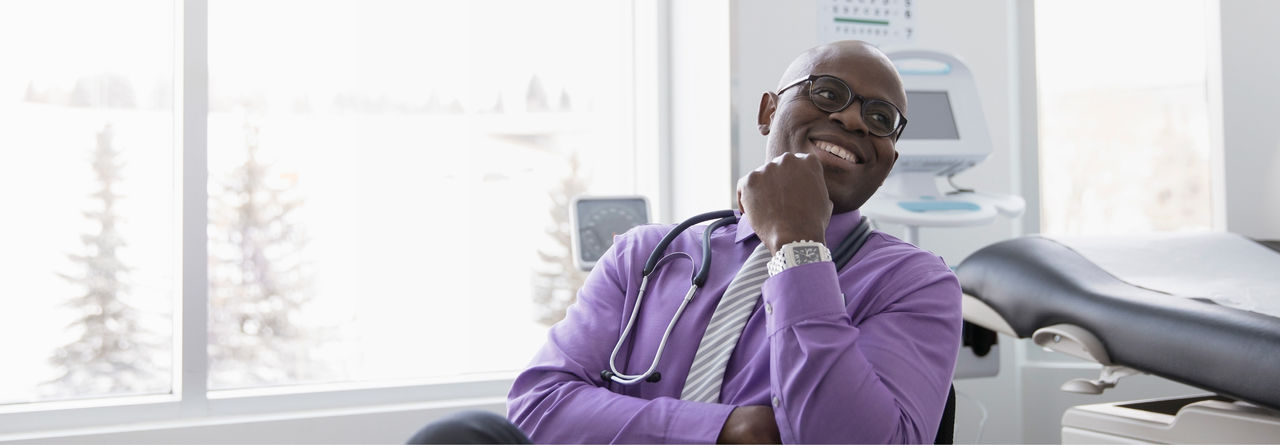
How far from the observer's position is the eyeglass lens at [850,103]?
51.7 inches

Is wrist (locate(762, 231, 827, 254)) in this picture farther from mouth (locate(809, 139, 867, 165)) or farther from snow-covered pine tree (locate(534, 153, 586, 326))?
snow-covered pine tree (locate(534, 153, 586, 326))

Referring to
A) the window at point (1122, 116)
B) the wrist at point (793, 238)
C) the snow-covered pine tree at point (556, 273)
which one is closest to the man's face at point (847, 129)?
the wrist at point (793, 238)

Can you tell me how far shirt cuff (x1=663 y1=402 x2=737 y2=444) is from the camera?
3.63ft

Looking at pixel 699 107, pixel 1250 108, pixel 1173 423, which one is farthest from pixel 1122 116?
pixel 1173 423

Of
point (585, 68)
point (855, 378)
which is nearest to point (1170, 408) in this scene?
point (855, 378)

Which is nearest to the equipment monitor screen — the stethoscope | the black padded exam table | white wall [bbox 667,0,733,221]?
the black padded exam table

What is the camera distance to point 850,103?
4.31ft

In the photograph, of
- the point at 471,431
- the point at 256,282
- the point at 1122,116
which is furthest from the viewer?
the point at 1122,116

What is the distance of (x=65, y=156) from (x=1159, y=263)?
2489 millimetres

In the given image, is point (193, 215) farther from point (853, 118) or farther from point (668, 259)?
point (853, 118)

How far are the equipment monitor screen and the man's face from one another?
0.88 metres

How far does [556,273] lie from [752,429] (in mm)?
1661

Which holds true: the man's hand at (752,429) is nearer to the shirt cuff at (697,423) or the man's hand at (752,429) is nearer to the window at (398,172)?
the shirt cuff at (697,423)

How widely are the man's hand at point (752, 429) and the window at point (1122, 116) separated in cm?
216
